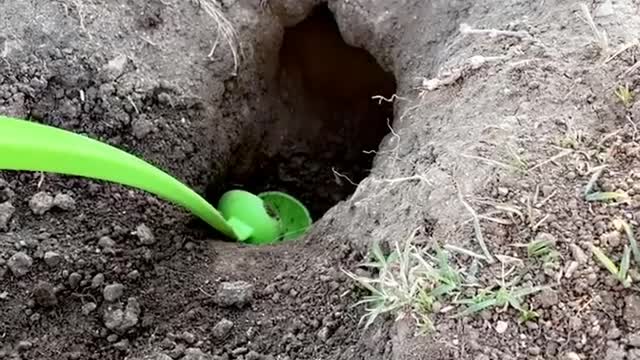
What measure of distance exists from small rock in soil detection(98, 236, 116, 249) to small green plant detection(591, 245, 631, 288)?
84 centimetres

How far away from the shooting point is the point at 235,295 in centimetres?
155

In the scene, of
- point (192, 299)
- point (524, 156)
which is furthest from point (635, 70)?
point (192, 299)

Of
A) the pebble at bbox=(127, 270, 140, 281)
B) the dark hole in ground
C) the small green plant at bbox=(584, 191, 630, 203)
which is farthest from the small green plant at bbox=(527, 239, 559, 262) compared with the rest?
the dark hole in ground

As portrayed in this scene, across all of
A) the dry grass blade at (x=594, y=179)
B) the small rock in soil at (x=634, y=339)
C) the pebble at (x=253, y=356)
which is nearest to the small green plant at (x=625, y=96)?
the dry grass blade at (x=594, y=179)

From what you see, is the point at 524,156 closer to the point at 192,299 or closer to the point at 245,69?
the point at 192,299

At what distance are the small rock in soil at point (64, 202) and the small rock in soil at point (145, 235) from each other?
127 millimetres

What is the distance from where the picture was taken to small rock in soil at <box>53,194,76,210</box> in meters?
1.61

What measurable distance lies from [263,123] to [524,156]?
2.83ft

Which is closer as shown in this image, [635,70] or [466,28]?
[635,70]

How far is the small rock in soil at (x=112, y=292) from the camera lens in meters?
1.55

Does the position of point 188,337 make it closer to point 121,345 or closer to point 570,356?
point 121,345

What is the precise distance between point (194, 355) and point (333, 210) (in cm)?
41

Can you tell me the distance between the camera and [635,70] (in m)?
1.48

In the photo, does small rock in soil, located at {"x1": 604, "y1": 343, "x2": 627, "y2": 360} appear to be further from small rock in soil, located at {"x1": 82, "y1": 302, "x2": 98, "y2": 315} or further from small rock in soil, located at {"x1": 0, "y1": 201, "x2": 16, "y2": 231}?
small rock in soil, located at {"x1": 0, "y1": 201, "x2": 16, "y2": 231}
